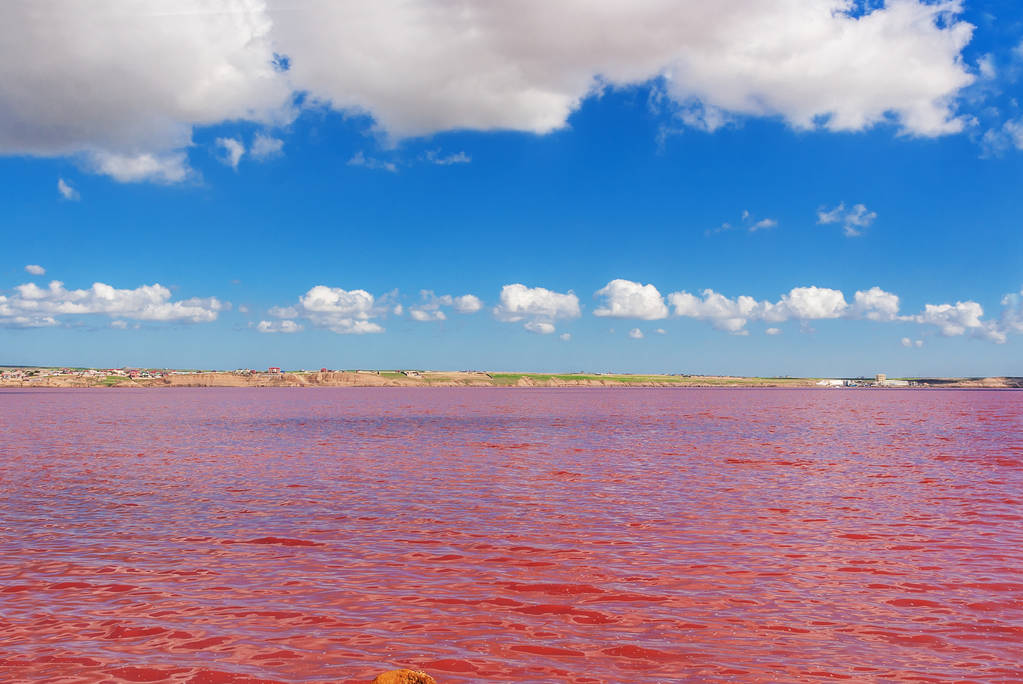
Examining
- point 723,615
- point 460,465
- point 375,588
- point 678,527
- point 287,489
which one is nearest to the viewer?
point 723,615

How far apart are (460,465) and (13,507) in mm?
18768

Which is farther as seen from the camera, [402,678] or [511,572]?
[511,572]

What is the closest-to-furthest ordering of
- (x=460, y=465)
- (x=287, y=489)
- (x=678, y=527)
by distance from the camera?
(x=678, y=527) < (x=287, y=489) < (x=460, y=465)

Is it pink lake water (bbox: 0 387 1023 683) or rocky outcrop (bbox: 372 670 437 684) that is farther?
pink lake water (bbox: 0 387 1023 683)

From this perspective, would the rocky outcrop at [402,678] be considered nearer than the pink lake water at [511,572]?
Yes

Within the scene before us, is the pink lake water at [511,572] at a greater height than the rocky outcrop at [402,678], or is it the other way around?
the rocky outcrop at [402,678]

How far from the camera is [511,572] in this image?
632 inches

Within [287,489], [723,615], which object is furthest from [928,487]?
[287,489]

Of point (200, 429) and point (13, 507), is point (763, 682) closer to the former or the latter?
point (13, 507)

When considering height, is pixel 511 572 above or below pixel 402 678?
below

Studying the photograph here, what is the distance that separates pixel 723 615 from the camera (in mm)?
13055

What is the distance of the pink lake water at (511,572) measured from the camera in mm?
11031

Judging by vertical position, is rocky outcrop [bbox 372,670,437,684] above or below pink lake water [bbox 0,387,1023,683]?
above

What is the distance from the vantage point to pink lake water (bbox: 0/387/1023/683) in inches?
434
